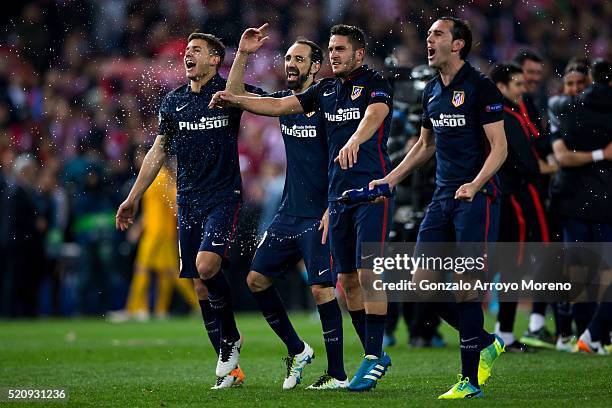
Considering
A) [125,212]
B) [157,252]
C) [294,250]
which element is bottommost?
[157,252]

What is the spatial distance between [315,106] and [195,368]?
3.07 metres

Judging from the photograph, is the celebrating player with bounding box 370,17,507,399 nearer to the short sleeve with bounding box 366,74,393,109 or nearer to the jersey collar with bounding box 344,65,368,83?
the short sleeve with bounding box 366,74,393,109

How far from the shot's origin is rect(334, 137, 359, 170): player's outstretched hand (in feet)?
25.6

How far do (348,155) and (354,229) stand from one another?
82 cm

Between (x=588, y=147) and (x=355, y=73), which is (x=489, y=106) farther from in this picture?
(x=588, y=147)

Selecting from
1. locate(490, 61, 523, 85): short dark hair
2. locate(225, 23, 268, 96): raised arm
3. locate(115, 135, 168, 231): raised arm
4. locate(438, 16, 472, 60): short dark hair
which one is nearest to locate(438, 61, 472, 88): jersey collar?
locate(438, 16, 472, 60): short dark hair

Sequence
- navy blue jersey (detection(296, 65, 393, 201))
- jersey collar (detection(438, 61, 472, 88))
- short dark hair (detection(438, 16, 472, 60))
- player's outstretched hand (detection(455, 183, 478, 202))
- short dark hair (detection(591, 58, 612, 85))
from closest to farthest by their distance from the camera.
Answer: player's outstretched hand (detection(455, 183, 478, 202)), jersey collar (detection(438, 61, 472, 88)), short dark hair (detection(438, 16, 472, 60)), navy blue jersey (detection(296, 65, 393, 201)), short dark hair (detection(591, 58, 612, 85))

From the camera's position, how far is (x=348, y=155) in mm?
7824

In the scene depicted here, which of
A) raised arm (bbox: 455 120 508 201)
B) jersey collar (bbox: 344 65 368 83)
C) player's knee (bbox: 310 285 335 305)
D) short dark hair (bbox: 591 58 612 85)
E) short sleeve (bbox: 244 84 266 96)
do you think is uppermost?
short dark hair (bbox: 591 58 612 85)

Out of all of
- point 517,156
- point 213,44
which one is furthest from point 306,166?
point 517,156

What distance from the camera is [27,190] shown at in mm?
19266

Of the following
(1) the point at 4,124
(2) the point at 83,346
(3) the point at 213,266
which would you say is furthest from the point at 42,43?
(3) the point at 213,266

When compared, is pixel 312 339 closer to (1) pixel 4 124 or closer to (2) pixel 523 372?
(2) pixel 523 372

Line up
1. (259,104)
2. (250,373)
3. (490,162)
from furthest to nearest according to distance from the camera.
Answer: (250,373) < (259,104) < (490,162)
